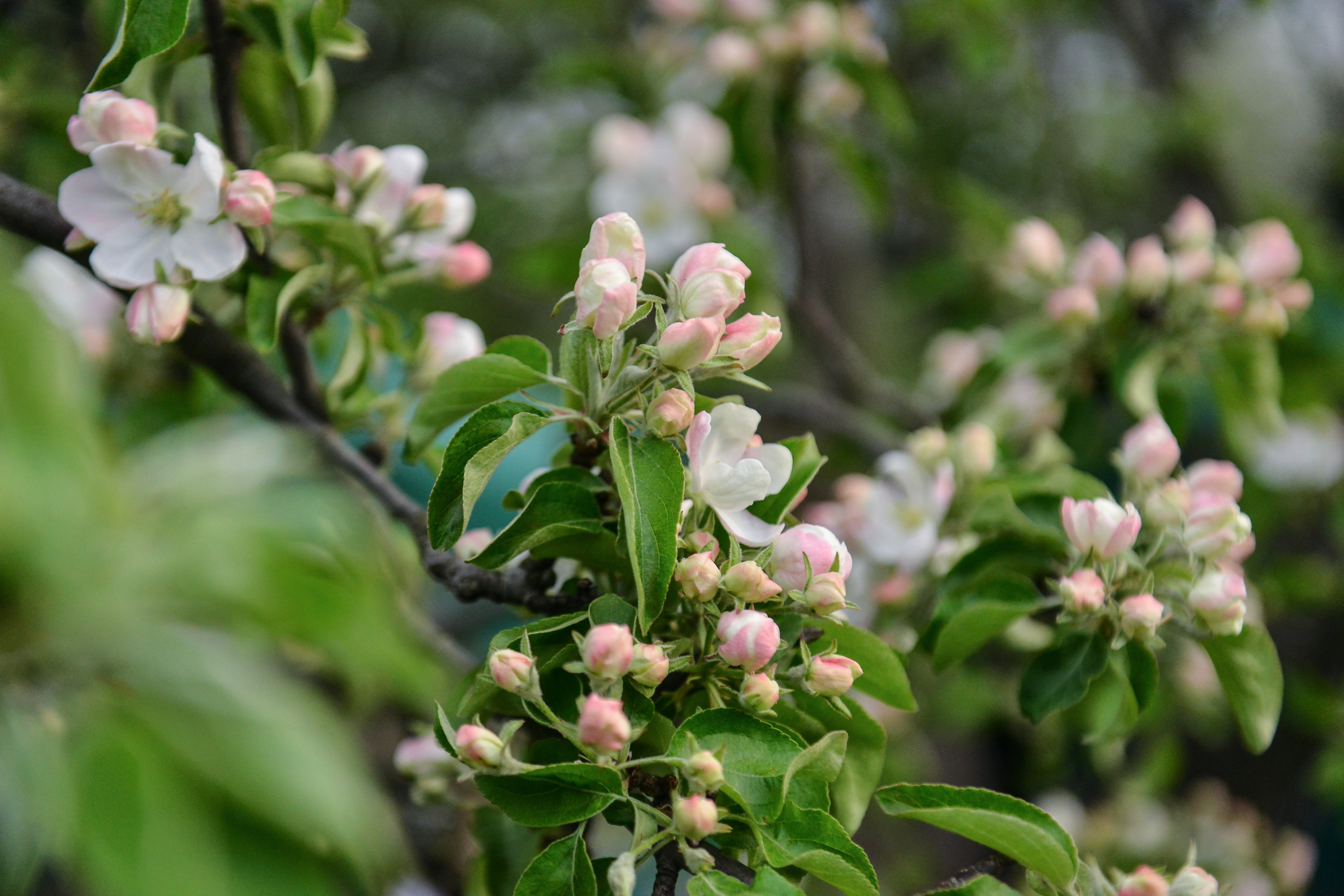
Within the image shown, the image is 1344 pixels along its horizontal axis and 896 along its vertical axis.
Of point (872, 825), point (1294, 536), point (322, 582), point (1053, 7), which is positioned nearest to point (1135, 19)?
point (1053, 7)

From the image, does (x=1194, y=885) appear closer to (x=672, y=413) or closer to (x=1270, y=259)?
(x=672, y=413)

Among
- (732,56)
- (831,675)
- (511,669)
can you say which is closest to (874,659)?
(831,675)

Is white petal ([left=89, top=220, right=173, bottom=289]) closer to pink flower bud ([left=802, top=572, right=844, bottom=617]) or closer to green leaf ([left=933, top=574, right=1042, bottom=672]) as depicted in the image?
pink flower bud ([left=802, top=572, right=844, bottom=617])

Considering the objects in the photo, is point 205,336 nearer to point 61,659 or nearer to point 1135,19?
point 61,659

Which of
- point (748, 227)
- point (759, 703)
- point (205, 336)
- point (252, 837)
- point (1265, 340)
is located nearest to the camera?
point (252, 837)

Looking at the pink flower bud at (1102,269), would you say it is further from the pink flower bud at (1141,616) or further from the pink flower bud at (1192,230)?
the pink flower bud at (1141,616)

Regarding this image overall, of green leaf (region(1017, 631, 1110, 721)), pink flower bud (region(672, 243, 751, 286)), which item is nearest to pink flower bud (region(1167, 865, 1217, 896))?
green leaf (region(1017, 631, 1110, 721))

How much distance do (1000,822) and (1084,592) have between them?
0.81 ft

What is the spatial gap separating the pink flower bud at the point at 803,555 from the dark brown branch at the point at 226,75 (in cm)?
63

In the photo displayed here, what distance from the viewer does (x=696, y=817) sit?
0.65m

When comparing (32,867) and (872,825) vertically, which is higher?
(32,867)

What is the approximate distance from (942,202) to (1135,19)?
2.86ft

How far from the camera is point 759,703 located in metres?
0.72

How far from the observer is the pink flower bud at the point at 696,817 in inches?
25.4
